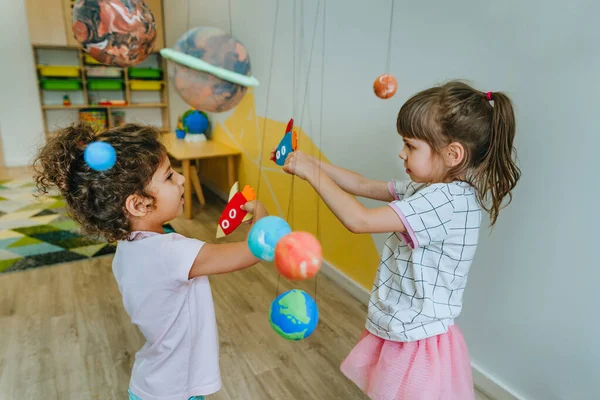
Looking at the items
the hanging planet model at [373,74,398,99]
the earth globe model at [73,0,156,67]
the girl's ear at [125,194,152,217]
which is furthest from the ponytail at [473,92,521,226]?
the earth globe model at [73,0,156,67]

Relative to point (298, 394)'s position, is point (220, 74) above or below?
above

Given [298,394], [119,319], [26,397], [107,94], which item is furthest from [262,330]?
[107,94]

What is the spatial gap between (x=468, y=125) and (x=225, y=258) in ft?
1.65

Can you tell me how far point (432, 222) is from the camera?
775mm

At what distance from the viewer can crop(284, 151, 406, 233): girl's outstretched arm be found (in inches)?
28.7

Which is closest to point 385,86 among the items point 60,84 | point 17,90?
point 60,84

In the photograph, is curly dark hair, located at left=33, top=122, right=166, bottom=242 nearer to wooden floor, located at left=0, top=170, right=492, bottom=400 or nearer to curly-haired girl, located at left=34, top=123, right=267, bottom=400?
curly-haired girl, located at left=34, top=123, right=267, bottom=400

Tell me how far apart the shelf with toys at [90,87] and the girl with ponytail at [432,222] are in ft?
12.9

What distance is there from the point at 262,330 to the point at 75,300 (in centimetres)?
88

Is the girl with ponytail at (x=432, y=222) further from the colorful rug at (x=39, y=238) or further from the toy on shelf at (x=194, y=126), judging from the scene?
the toy on shelf at (x=194, y=126)

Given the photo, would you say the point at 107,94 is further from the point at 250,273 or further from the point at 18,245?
the point at 250,273

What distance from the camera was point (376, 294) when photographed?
94 centimetres

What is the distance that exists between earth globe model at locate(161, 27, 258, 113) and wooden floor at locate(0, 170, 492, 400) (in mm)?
942

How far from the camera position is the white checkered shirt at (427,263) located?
78cm
